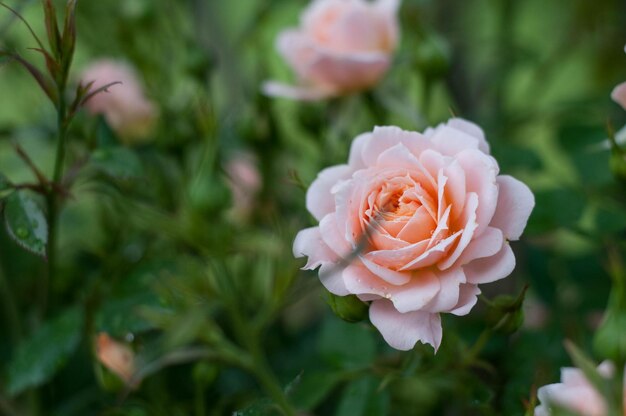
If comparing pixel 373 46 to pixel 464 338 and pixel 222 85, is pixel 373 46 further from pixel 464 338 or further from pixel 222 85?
pixel 222 85

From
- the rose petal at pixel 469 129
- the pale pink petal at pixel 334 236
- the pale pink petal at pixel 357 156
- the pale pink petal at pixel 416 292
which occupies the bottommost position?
the pale pink petal at pixel 416 292

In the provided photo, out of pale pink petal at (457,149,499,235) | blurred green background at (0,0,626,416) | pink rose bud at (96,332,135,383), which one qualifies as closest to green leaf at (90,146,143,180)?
blurred green background at (0,0,626,416)

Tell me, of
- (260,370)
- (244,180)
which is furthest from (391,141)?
(244,180)

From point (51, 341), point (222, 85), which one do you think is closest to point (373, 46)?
point (51, 341)

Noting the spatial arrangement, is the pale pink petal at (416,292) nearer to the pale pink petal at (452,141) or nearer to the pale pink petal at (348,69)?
the pale pink petal at (452,141)

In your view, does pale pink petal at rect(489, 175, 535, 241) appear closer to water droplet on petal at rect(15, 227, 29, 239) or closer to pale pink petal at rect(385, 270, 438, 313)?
pale pink petal at rect(385, 270, 438, 313)

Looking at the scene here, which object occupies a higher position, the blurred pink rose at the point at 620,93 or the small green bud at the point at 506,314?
the blurred pink rose at the point at 620,93

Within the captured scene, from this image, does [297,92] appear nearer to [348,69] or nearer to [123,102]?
[348,69]

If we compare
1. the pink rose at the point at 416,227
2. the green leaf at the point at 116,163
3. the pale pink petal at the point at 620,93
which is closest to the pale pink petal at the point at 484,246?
the pink rose at the point at 416,227
